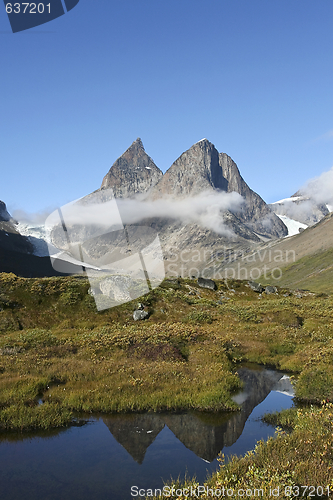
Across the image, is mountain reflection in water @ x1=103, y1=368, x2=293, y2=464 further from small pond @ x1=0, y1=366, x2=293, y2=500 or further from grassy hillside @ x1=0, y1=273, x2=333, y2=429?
grassy hillside @ x1=0, y1=273, x2=333, y2=429

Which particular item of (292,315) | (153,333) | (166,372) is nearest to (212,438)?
(166,372)

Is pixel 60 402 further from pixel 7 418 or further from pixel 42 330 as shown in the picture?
pixel 42 330

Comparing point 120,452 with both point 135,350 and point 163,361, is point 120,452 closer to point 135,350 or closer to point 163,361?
point 163,361

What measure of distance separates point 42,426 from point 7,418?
5.16 ft

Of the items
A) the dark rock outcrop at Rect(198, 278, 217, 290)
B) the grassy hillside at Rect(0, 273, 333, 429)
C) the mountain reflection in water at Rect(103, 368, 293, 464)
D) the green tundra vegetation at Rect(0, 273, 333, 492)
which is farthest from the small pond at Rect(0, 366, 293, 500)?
the dark rock outcrop at Rect(198, 278, 217, 290)

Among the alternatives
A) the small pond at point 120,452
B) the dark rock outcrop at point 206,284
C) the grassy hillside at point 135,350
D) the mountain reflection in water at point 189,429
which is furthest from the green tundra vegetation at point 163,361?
the dark rock outcrop at point 206,284

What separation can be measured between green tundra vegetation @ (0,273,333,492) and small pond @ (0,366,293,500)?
1069 mm

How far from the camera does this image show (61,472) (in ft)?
34.7

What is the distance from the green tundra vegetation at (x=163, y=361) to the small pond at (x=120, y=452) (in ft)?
3.51

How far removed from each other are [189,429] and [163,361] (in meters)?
8.46

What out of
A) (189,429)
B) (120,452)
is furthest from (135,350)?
(120,452)

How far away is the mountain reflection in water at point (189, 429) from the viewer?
12289 mm

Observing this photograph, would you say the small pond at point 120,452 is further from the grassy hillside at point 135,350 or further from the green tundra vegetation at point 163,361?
the grassy hillside at point 135,350

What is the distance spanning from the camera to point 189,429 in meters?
13.8
